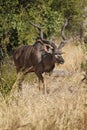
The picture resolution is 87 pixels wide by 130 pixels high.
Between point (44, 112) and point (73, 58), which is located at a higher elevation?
point (44, 112)

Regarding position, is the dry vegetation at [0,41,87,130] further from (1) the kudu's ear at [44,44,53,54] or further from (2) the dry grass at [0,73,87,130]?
(1) the kudu's ear at [44,44,53,54]

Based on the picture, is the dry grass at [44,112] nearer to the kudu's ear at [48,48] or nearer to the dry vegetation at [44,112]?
the dry vegetation at [44,112]

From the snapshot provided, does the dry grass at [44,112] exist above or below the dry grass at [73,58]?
above

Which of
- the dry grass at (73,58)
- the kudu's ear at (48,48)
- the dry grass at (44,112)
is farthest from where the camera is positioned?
the dry grass at (73,58)

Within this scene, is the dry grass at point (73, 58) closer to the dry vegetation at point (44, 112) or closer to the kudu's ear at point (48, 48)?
the kudu's ear at point (48, 48)

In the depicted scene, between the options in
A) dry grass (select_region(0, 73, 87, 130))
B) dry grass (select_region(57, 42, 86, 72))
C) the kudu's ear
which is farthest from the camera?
dry grass (select_region(57, 42, 86, 72))

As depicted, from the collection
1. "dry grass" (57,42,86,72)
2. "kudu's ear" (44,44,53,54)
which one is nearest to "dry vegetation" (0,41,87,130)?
"kudu's ear" (44,44,53,54)

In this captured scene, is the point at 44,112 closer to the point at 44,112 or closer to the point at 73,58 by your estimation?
the point at 44,112

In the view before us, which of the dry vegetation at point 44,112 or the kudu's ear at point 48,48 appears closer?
the dry vegetation at point 44,112

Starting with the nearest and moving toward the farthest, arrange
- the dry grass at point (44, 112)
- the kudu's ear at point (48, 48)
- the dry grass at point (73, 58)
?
the dry grass at point (44, 112) < the kudu's ear at point (48, 48) < the dry grass at point (73, 58)

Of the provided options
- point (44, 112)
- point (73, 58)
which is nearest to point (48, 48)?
point (73, 58)

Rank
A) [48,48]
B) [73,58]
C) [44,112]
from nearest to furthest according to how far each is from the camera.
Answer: [44,112] < [48,48] < [73,58]

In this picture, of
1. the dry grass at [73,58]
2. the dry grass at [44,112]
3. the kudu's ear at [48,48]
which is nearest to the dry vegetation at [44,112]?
the dry grass at [44,112]

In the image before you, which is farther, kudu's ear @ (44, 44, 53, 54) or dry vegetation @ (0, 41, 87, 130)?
kudu's ear @ (44, 44, 53, 54)
